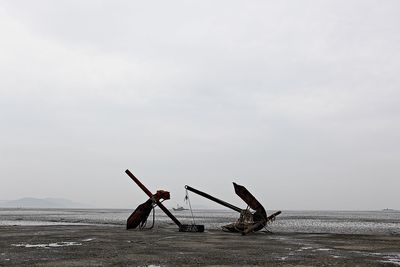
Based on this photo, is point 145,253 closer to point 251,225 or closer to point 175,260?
point 175,260

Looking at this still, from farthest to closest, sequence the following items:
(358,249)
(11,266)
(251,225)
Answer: (251,225)
(358,249)
(11,266)

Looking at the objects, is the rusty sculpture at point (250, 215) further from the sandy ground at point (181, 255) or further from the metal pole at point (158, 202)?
the sandy ground at point (181, 255)

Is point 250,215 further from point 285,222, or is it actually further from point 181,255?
point 285,222

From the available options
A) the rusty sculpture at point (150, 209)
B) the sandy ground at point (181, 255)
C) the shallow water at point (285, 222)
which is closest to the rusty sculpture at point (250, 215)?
the rusty sculpture at point (150, 209)

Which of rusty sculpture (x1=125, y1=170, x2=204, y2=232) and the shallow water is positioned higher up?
rusty sculpture (x1=125, y1=170, x2=204, y2=232)

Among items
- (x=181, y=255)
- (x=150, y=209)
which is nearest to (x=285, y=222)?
(x=150, y=209)

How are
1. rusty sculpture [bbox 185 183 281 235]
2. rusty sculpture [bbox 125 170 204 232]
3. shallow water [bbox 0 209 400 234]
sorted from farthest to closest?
shallow water [bbox 0 209 400 234] < rusty sculpture [bbox 125 170 204 232] < rusty sculpture [bbox 185 183 281 235]

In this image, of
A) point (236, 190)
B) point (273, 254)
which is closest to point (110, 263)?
point (273, 254)

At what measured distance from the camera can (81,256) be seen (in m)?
16.6

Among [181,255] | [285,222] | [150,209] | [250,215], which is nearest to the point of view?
[181,255]

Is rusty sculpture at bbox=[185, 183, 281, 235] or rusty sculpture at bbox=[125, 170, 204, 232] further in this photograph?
rusty sculpture at bbox=[125, 170, 204, 232]

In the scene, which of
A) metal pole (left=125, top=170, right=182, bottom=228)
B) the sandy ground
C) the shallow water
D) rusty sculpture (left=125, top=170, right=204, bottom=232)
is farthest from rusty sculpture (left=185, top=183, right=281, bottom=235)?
the sandy ground

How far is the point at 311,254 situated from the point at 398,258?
11.4 ft

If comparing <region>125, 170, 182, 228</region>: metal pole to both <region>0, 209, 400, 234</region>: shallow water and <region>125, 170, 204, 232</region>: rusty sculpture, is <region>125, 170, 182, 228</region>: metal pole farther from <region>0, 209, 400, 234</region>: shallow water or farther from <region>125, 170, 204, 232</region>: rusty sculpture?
<region>0, 209, 400, 234</region>: shallow water
